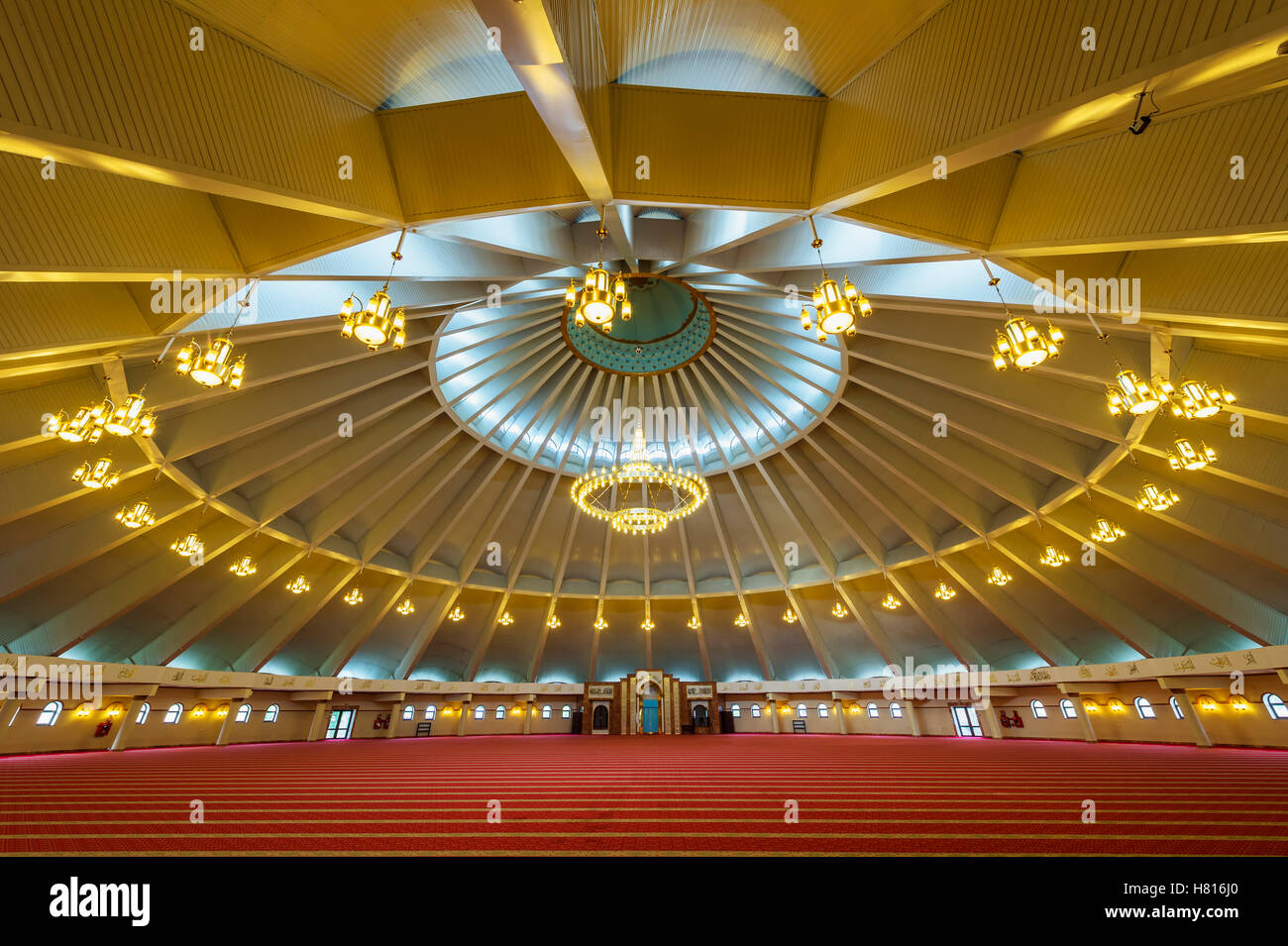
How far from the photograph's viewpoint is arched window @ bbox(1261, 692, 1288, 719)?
1613cm

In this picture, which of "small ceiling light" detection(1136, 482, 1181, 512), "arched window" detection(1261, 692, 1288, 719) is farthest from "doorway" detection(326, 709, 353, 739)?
"arched window" detection(1261, 692, 1288, 719)

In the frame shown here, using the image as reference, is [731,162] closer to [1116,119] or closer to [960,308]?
[1116,119]

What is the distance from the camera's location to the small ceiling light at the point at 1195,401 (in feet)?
26.3

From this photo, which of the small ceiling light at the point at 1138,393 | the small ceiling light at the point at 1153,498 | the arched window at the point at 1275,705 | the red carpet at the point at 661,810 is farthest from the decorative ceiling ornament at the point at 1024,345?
the arched window at the point at 1275,705

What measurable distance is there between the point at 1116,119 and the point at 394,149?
10.2 meters

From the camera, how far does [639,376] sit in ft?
58.2

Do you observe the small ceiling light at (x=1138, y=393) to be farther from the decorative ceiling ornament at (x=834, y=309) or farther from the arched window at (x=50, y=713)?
the arched window at (x=50, y=713)

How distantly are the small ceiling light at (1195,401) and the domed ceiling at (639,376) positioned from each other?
127 centimetres

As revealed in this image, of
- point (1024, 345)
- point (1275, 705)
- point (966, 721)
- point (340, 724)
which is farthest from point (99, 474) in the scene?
point (1275, 705)

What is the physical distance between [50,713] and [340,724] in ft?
34.2

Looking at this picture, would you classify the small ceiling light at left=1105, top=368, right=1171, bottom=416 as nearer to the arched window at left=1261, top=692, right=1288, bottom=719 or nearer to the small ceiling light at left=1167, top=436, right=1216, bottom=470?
the small ceiling light at left=1167, top=436, right=1216, bottom=470

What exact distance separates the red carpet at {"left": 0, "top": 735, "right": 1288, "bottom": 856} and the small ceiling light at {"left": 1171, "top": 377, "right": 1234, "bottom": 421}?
547cm

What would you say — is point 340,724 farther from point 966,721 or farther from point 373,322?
point 966,721
